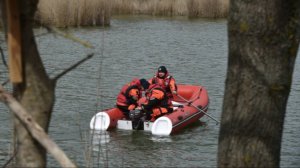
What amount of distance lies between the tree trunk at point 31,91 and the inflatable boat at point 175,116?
253 inches

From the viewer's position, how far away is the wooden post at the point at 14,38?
9.45 ft

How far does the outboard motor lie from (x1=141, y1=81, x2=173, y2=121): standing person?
0.45 feet

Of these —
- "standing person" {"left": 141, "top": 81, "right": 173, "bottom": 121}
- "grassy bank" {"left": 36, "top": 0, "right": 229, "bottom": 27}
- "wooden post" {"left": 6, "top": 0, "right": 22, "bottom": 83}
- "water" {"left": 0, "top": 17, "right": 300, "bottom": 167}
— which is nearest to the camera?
"wooden post" {"left": 6, "top": 0, "right": 22, "bottom": 83}

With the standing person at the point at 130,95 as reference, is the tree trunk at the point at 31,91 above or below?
above

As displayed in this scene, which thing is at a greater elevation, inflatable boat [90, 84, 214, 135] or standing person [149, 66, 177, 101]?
standing person [149, 66, 177, 101]

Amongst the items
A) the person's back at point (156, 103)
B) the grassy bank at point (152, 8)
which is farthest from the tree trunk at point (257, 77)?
the grassy bank at point (152, 8)

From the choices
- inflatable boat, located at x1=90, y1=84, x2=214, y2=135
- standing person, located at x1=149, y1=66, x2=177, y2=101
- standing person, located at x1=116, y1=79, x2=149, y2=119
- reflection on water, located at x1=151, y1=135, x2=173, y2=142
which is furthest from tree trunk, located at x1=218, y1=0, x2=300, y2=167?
standing person, located at x1=149, y1=66, x2=177, y2=101

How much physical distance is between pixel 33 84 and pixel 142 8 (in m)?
24.4

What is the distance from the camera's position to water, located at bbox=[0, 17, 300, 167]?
29.5 ft

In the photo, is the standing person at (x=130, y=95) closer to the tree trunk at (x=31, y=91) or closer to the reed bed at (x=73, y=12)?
the tree trunk at (x=31, y=91)

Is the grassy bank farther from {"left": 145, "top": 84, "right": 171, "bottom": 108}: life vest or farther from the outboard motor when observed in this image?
the outboard motor

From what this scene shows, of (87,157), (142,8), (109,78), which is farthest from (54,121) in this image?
(142,8)

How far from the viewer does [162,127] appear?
10.3 m

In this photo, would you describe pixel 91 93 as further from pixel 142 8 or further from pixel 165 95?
pixel 142 8
